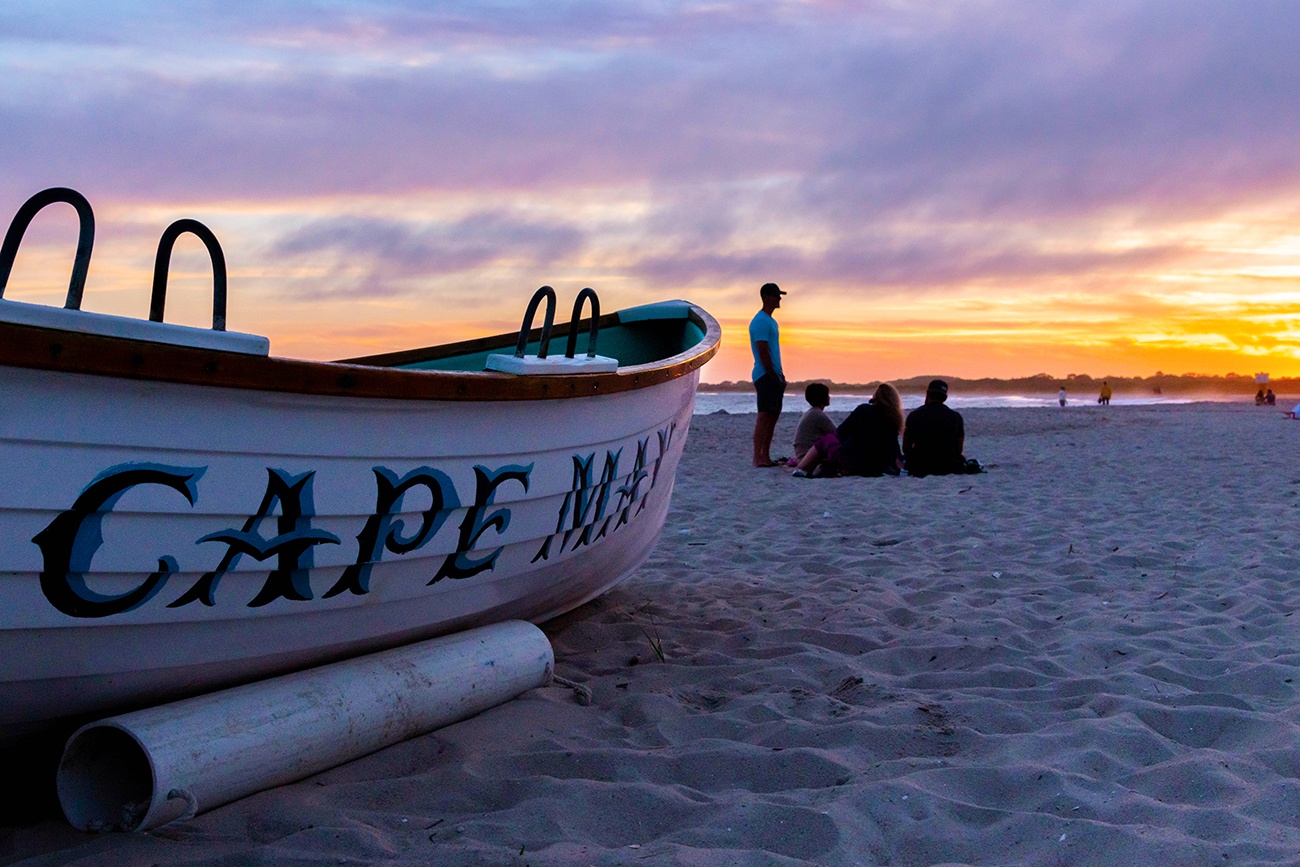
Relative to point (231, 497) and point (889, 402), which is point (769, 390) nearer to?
point (889, 402)

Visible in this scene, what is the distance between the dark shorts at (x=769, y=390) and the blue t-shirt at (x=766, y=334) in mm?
74

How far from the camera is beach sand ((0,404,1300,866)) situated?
221cm

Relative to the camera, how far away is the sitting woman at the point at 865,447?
9.58 metres

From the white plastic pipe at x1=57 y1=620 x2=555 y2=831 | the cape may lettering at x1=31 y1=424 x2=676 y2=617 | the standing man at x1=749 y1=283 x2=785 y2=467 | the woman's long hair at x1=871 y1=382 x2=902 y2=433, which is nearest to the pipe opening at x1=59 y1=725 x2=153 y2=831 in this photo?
the white plastic pipe at x1=57 y1=620 x2=555 y2=831

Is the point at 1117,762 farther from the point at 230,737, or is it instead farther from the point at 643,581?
the point at 643,581

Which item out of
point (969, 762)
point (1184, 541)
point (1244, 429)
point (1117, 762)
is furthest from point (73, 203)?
point (1244, 429)

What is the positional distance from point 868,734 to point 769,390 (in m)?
6.83

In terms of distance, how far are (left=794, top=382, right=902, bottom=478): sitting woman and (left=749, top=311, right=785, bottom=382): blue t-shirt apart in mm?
860

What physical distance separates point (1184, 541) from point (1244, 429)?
1456 cm

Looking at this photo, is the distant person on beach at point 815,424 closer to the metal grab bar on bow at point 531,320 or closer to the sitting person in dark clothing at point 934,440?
the sitting person in dark clothing at point 934,440

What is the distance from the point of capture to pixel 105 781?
7.89 feet

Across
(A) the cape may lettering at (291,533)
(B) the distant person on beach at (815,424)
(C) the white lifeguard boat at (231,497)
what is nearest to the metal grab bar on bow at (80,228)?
(C) the white lifeguard boat at (231,497)

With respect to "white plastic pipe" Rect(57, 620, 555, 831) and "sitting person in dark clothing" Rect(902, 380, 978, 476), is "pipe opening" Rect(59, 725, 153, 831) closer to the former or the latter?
"white plastic pipe" Rect(57, 620, 555, 831)

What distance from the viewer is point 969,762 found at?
2652 mm
